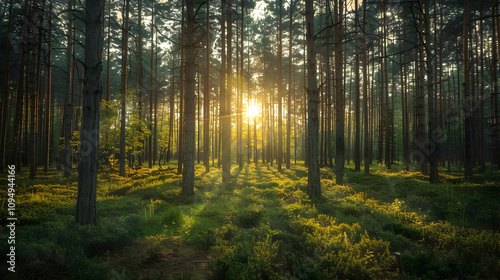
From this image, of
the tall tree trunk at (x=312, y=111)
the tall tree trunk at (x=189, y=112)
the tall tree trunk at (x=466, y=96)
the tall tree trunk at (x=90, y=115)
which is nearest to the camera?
the tall tree trunk at (x=90, y=115)

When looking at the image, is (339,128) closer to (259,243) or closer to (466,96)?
(466,96)

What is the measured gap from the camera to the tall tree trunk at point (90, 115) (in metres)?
5.18

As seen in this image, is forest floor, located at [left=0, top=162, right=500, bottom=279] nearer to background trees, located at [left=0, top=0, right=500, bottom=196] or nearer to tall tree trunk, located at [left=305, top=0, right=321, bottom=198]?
tall tree trunk, located at [left=305, top=0, right=321, bottom=198]

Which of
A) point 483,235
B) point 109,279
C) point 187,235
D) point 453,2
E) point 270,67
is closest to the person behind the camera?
point 109,279

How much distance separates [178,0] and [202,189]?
1880cm

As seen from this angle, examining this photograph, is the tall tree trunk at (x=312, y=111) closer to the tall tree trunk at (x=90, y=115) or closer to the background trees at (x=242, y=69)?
the background trees at (x=242, y=69)

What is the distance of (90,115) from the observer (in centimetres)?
519

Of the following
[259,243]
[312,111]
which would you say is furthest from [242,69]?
[259,243]

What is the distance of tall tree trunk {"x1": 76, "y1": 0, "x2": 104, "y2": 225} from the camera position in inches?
204

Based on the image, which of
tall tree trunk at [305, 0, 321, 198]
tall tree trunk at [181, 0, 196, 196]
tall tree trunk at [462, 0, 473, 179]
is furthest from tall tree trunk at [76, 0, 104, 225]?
tall tree trunk at [462, 0, 473, 179]

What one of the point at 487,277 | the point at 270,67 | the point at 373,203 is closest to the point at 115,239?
the point at 487,277

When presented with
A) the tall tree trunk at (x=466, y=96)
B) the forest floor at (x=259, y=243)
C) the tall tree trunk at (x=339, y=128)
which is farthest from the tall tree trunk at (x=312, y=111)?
the tall tree trunk at (x=466, y=96)

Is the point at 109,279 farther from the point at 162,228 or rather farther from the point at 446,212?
the point at 446,212

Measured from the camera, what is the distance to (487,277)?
3518 millimetres
